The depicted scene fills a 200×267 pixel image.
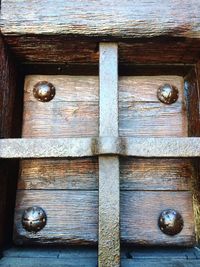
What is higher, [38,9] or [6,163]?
[38,9]

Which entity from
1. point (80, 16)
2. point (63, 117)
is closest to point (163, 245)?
point (63, 117)

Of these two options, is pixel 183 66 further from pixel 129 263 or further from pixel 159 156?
pixel 129 263

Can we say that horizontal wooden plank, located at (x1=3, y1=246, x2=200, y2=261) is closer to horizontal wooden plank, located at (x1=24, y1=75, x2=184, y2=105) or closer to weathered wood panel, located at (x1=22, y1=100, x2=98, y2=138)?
weathered wood panel, located at (x1=22, y1=100, x2=98, y2=138)

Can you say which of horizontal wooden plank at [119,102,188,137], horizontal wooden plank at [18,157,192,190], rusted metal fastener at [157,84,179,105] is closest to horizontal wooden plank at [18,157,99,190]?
horizontal wooden plank at [18,157,192,190]

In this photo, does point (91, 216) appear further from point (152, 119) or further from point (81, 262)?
point (152, 119)

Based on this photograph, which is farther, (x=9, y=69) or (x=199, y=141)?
(x=9, y=69)

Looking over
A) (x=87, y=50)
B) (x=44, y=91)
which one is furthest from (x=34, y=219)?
(x=87, y=50)
